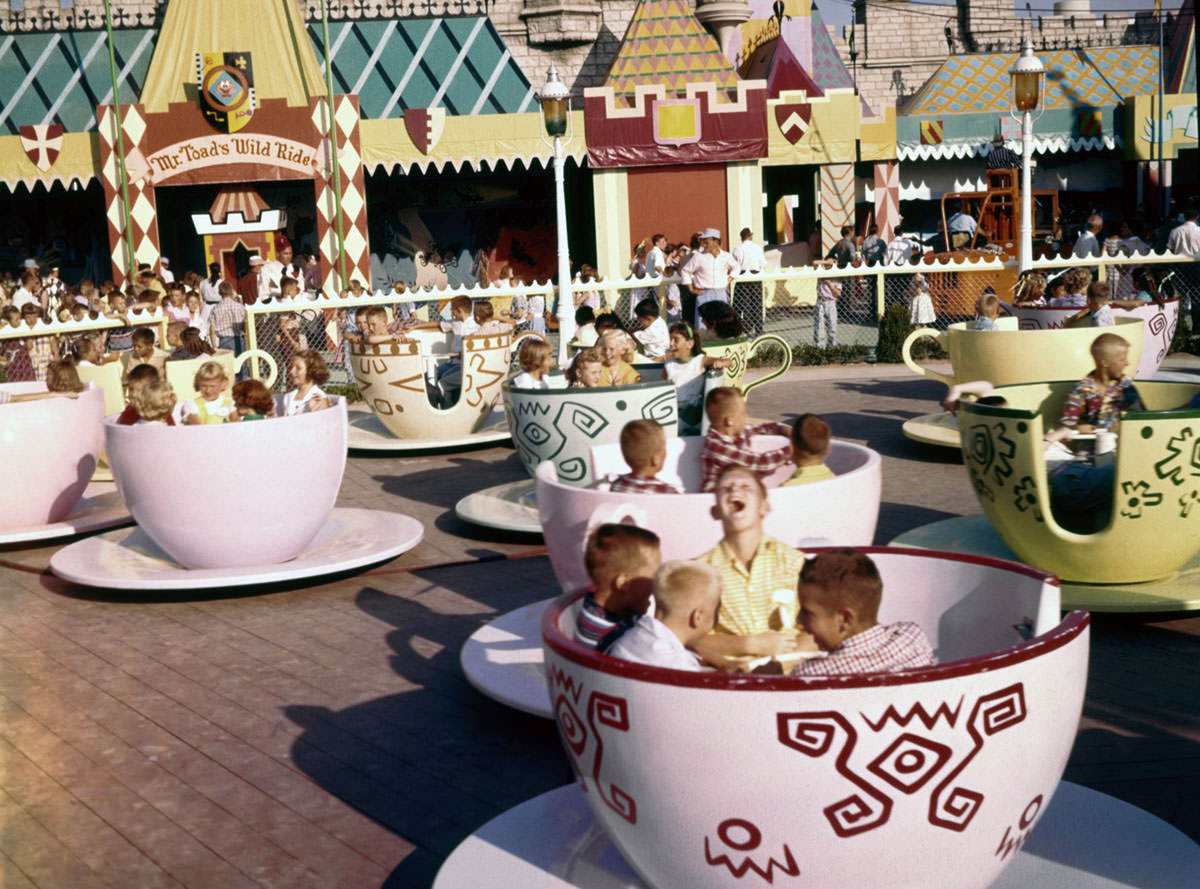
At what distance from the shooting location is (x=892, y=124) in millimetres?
25828

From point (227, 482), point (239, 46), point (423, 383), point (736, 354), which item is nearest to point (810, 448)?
point (227, 482)

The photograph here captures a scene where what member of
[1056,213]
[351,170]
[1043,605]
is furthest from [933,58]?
[1043,605]

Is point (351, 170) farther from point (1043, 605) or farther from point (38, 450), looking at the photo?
point (1043, 605)

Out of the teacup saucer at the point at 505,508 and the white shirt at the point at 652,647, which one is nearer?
the white shirt at the point at 652,647

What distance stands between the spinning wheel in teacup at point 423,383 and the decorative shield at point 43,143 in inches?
502

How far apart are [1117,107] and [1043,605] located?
1084 inches

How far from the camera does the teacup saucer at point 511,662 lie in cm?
480

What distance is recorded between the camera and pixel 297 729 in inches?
196

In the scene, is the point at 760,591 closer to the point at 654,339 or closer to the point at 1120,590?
the point at 1120,590

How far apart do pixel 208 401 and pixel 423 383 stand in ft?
11.5

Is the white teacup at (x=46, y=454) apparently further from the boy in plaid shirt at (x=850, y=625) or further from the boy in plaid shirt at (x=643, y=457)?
the boy in plaid shirt at (x=850, y=625)

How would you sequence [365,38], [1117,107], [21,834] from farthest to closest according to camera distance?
[1117,107]
[365,38]
[21,834]

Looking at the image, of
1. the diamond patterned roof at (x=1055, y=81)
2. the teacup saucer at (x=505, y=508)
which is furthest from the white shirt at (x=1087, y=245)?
the teacup saucer at (x=505, y=508)

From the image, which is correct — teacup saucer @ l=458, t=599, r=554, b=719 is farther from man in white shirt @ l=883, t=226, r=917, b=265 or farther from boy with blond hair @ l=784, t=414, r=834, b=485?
man in white shirt @ l=883, t=226, r=917, b=265
